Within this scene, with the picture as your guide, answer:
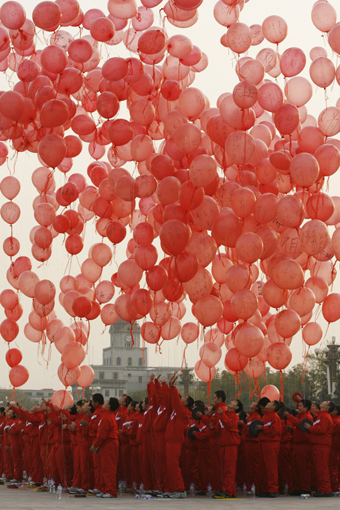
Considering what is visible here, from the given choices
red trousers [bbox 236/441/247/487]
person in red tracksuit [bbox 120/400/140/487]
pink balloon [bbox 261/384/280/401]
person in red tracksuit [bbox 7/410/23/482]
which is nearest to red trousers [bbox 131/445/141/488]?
person in red tracksuit [bbox 120/400/140/487]

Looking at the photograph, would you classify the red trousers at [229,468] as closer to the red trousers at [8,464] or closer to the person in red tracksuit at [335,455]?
the person in red tracksuit at [335,455]

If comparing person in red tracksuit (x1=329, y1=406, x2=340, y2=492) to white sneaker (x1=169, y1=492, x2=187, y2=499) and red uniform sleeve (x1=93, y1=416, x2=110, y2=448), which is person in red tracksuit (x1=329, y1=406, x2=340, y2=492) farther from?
red uniform sleeve (x1=93, y1=416, x2=110, y2=448)

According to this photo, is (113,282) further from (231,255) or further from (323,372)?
(323,372)

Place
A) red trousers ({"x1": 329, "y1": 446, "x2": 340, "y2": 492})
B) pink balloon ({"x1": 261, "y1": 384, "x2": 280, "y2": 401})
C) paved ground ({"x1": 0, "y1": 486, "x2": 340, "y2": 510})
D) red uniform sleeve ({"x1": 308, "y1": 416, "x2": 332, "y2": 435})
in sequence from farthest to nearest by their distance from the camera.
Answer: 1. pink balloon ({"x1": 261, "y1": 384, "x2": 280, "y2": 401})
2. red trousers ({"x1": 329, "y1": 446, "x2": 340, "y2": 492})
3. red uniform sleeve ({"x1": 308, "y1": 416, "x2": 332, "y2": 435})
4. paved ground ({"x1": 0, "y1": 486, "x2": 340, "y2": 510})

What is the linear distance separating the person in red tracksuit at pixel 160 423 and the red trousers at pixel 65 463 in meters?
1.82

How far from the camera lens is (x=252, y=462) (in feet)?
38.9

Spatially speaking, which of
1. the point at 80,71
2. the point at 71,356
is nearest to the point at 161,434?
the point at 71,356

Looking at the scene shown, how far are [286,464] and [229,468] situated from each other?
117cm

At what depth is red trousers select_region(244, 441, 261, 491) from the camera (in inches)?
466

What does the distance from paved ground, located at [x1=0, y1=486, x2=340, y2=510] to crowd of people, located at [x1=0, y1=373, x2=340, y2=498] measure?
0.42 meters

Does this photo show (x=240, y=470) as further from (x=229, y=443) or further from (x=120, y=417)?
(x=120, y=417)

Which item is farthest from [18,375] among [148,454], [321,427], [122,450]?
[321,427]

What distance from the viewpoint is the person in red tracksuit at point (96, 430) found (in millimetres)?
11508

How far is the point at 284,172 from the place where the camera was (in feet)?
37.4
